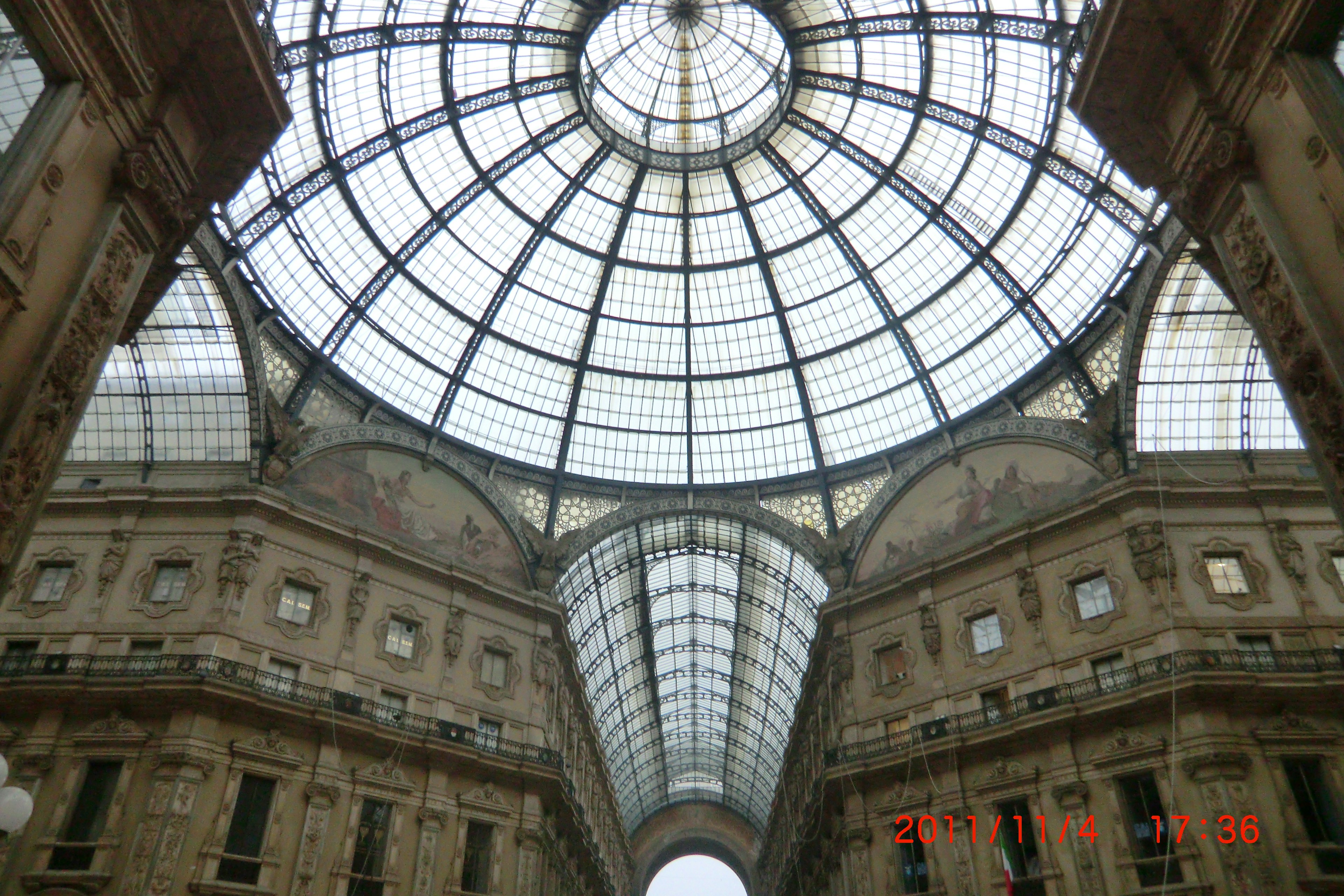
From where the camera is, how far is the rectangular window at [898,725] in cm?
3034

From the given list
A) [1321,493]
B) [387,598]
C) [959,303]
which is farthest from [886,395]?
[387,598]

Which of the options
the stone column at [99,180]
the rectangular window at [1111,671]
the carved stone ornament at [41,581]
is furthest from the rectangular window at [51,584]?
the rectangular window at [1111,671]

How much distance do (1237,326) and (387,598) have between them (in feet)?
102

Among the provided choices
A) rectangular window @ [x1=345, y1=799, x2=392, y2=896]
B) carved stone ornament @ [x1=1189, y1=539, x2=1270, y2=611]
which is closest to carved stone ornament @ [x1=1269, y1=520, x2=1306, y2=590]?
carved stone ornament @ [x1=1189, y1=539, x2=1270, y2=611]

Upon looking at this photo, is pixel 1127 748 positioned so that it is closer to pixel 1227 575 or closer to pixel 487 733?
pixel 1227 575

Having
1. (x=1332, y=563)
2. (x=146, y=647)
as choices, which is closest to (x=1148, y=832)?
(x=1332, y=563)

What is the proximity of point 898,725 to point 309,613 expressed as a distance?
67.4 feet

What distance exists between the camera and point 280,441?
30312 mm

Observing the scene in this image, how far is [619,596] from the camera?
48.3 metres

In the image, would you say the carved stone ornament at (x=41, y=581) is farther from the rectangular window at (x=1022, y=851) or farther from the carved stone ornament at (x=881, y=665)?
the rectangular window at (x=1022, y=851)

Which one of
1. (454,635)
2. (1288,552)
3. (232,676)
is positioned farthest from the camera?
(454,635)

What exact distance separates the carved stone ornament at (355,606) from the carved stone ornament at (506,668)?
4405 millimetres

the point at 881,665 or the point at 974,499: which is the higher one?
the point at 974,499

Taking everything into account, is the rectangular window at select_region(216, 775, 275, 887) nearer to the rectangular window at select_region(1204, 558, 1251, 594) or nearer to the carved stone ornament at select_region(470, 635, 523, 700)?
the carved stone ornament at select_region(470, 635, 523, 700)
